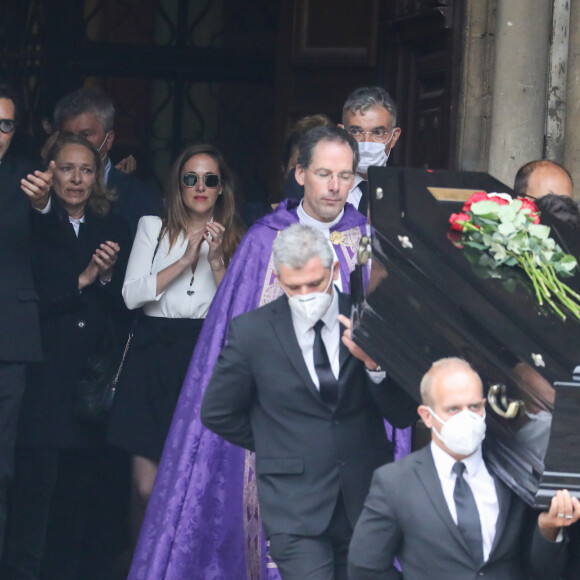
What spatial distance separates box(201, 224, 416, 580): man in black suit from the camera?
14.0 feet

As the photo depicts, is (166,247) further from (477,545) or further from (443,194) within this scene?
(477,545)

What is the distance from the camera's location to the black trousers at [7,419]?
554 centimetres

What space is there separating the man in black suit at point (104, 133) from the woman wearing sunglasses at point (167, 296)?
77cm

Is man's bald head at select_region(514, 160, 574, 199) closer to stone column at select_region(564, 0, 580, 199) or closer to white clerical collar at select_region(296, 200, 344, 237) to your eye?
white clerical collar at select_region(296, 200, 344, 237)

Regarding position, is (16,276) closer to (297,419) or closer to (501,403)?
(297,419)

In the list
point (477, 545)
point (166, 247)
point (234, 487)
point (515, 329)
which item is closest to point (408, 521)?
point (477, 545)

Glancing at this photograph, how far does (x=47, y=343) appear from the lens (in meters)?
5.92

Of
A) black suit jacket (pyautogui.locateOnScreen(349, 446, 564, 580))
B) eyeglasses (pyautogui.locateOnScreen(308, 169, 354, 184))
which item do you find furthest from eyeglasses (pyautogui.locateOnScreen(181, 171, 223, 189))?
black suit jacket (pyautogui.locateOnScreen(349, 446, 564, 580))

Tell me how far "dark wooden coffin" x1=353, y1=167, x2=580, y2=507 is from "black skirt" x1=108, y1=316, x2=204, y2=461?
174 cm

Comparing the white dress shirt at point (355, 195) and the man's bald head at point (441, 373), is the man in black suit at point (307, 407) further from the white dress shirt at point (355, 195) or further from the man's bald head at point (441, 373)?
the white dress shirt at point (355, 195)

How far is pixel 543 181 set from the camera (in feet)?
17.2

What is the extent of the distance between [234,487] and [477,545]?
1.68m

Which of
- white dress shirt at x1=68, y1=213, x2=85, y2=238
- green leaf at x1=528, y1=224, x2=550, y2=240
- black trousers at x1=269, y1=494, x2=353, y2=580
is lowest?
black trousers at x1=269, y1=494, x2=353, y2=580

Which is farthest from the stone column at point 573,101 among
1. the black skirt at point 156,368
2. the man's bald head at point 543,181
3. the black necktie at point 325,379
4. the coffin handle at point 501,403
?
the coffin handle at point 501,403
